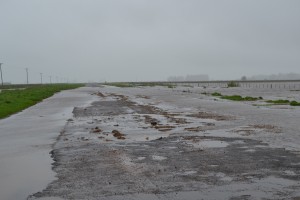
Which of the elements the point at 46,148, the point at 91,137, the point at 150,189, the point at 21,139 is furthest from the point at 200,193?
the point at 21,139

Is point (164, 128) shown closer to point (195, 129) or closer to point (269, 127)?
point (195, 129)

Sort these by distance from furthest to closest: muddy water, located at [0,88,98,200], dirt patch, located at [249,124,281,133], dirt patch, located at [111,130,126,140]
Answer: dirt patch, located at [249,124,281,133], dirt patch, located at [111,130,126,140], muddy water, located at [0,88,98,200]

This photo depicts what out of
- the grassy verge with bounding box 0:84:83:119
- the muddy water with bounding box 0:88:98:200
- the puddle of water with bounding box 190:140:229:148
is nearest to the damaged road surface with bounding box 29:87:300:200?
the puddle of water with bounding box 190:140:229:148

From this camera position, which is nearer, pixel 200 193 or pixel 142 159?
pixel 200 193

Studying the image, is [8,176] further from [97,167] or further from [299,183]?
[299,183]

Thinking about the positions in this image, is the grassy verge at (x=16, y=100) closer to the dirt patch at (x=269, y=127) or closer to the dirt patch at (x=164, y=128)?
the dirt patch at (x=164, y=128)

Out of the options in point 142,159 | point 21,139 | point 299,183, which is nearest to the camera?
point 299,183

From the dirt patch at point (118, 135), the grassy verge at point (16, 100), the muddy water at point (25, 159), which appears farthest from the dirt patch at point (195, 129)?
the grassy verge at point (16, 100)

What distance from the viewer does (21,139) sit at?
1809 centimetres

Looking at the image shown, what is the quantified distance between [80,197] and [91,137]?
9809 millimetres

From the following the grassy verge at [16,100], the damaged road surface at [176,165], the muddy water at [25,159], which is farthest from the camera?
the grassy verge at [16,100]

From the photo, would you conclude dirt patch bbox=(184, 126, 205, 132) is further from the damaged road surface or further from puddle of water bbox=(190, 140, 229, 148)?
puddle of water bbox=(190, 140, 229, 148)

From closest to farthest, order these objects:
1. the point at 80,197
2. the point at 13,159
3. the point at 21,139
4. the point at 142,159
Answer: the point at 80,197, the point at 142,159, the point at 13,159, the point at 21,139

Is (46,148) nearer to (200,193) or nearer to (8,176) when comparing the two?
(8,176)
